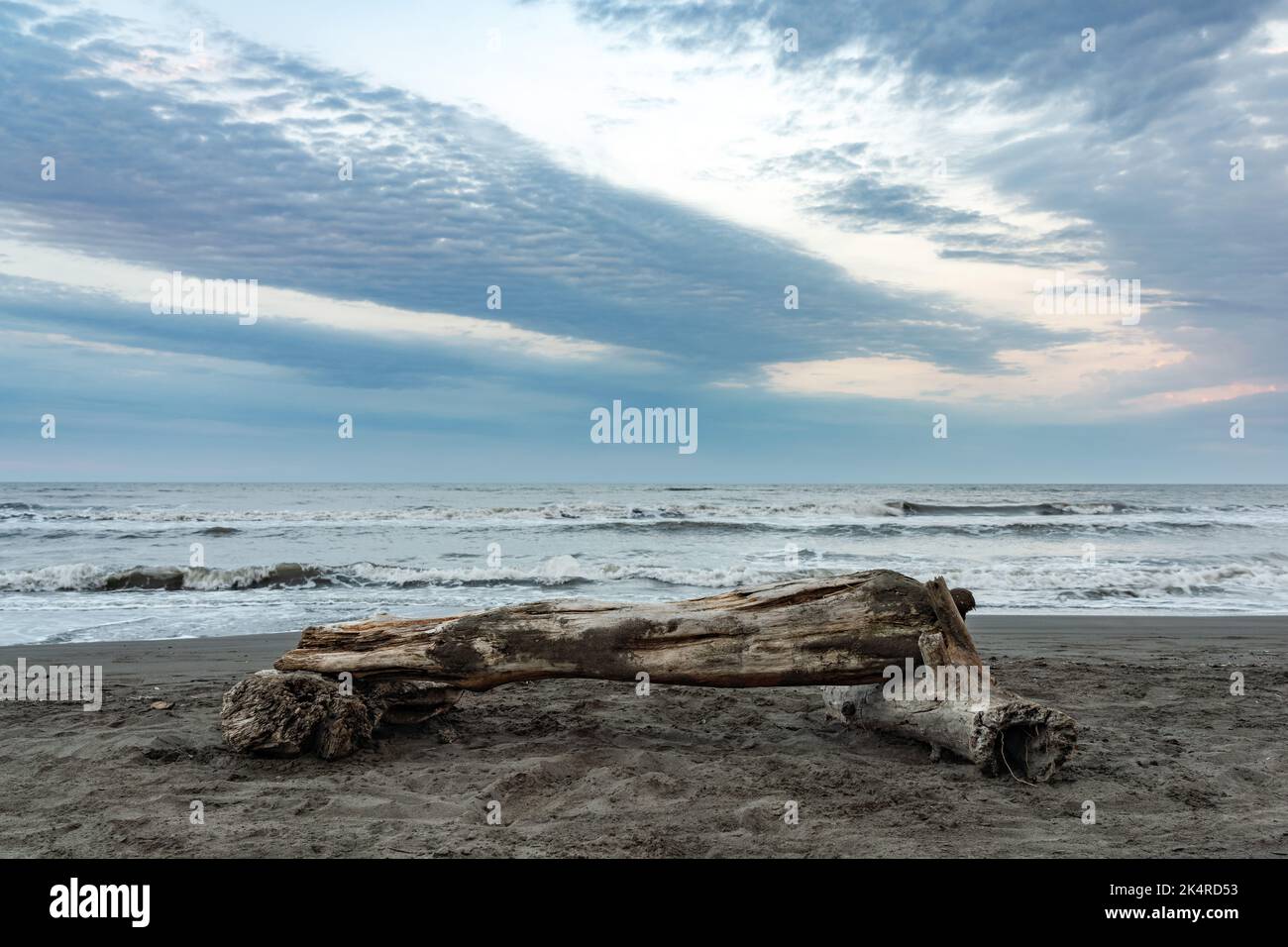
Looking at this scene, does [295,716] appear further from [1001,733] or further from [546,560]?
[546,560]

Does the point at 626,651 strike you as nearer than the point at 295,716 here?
No

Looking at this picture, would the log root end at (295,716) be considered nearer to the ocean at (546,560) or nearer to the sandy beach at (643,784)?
the sandy beach at (643,784)

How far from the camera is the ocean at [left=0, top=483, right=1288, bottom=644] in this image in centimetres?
1222

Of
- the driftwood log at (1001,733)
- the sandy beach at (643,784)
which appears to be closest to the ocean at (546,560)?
the sandy beach at (643,784)

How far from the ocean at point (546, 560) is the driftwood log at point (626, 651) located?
590cm

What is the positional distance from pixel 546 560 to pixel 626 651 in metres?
12.7

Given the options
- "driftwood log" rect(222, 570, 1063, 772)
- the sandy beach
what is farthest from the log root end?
the sandy beach

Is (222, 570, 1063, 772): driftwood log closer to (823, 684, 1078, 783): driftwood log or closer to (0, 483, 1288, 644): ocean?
(823, 684, 1078, 783): driftwood log

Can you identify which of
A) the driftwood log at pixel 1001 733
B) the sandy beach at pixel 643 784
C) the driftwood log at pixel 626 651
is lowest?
the sandy beach at pixel 643 784

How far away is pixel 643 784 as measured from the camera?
447cm

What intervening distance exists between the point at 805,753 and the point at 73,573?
583 inches

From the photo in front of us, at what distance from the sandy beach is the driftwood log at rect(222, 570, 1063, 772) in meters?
0.29

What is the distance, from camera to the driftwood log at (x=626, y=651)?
16.1 feet

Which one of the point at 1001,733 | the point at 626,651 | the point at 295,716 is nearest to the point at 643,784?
the point at 626,651
